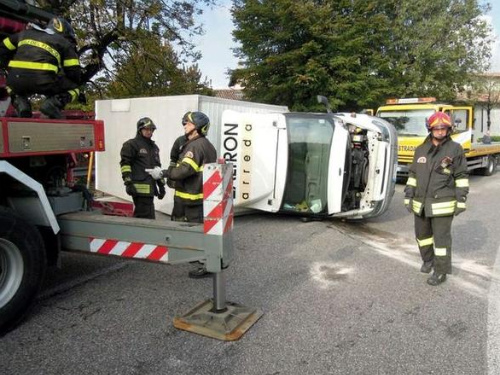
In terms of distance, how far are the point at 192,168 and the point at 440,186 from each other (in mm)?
2568

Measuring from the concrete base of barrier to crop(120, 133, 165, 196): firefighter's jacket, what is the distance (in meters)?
2.17

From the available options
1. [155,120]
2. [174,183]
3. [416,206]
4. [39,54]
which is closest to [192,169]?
[174,183]

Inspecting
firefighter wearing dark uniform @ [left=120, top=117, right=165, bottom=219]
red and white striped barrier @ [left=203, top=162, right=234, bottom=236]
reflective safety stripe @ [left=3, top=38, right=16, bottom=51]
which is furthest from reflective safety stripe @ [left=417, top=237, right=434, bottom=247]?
reflective safety stripe @ [left=3, top=38, right=16, bottom=51]

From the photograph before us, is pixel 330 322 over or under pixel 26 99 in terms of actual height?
under

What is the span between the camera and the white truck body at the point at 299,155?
7277 millimetres

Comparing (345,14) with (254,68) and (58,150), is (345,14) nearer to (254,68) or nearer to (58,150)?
(254,68)

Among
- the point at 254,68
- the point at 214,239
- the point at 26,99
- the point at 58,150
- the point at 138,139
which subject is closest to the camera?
the point at 214,239

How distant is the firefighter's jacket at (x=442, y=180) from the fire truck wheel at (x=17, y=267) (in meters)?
3.74

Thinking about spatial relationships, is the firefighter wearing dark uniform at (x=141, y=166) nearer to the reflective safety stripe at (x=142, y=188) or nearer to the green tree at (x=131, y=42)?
the reflective safety stripe at (x=142, y=188)

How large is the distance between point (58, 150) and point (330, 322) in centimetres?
259

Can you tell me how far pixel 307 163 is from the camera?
7.39 meters

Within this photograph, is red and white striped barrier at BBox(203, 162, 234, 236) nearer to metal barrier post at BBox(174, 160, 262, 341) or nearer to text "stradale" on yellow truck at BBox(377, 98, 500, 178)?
metal barrier post at BBox(174, 160, 262, 341)

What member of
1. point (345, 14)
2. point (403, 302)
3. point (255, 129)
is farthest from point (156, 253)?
point (345, 14)

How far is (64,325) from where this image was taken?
3609mm
